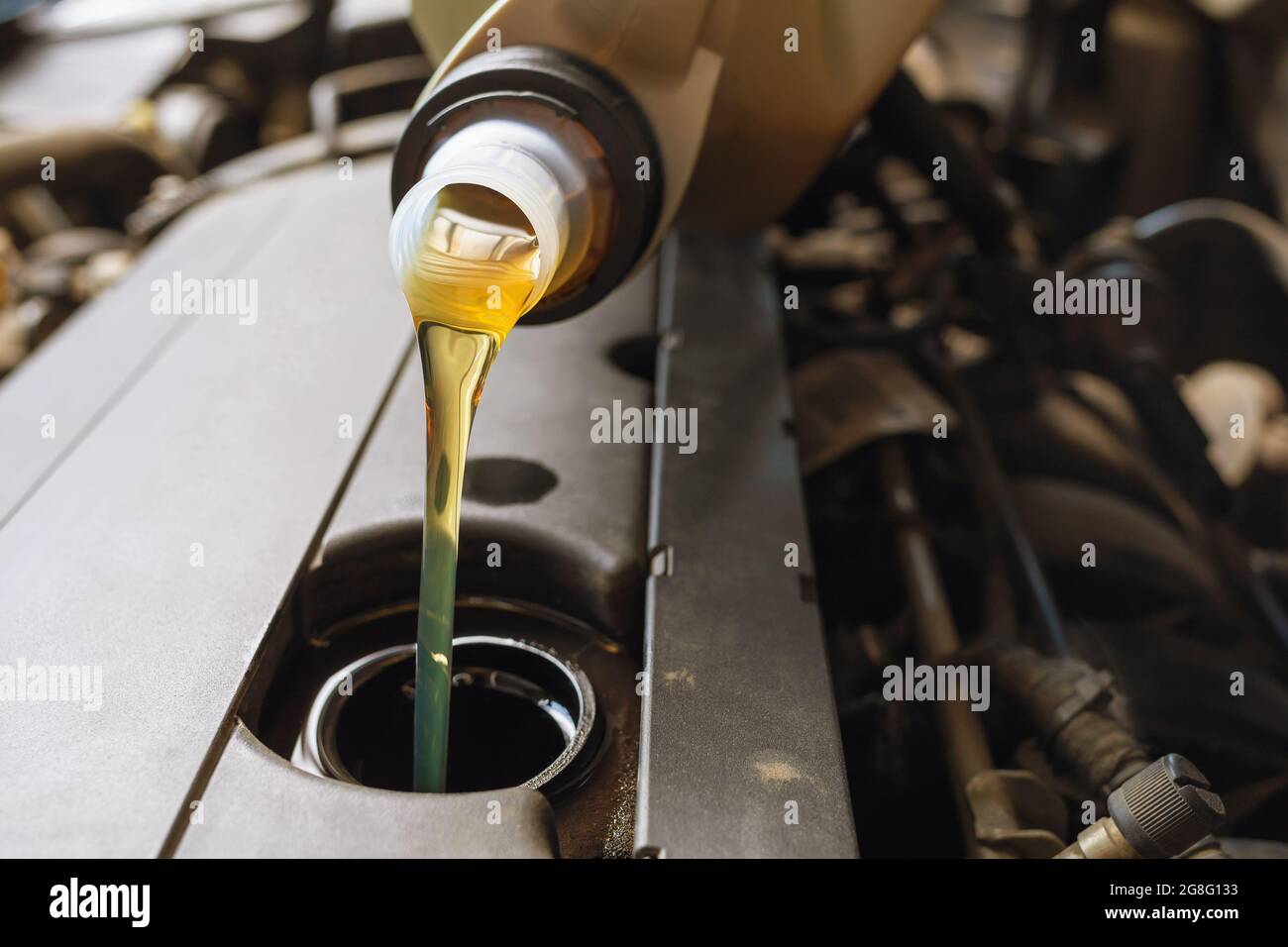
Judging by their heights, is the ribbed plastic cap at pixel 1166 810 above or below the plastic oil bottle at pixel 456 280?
below

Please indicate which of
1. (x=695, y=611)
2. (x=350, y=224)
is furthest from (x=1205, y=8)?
(x=695, y=611)

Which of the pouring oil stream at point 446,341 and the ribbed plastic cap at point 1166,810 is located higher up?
the pouring oil stream at point 446,341

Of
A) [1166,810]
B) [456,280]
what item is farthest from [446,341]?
[1166,810]

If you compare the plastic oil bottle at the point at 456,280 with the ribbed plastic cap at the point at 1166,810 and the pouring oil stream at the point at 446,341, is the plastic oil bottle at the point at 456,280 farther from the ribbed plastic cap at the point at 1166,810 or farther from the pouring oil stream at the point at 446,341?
the ribbed plastic cap at the point at 1166,810

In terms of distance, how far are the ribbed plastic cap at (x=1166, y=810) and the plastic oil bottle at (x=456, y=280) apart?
0.41 m

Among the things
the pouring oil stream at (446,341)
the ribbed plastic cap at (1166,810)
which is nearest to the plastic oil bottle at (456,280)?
the pouring oil stream at (446,341)

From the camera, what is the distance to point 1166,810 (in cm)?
62

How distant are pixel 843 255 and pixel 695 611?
986 millimetres

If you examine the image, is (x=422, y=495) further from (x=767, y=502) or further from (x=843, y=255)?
(x=843, y=255)

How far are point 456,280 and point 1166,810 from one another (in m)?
0.52

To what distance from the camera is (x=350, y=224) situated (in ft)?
4.44

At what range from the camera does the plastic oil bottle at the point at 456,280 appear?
690 millimetres

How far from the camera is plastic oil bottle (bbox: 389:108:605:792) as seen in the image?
2.27ft
